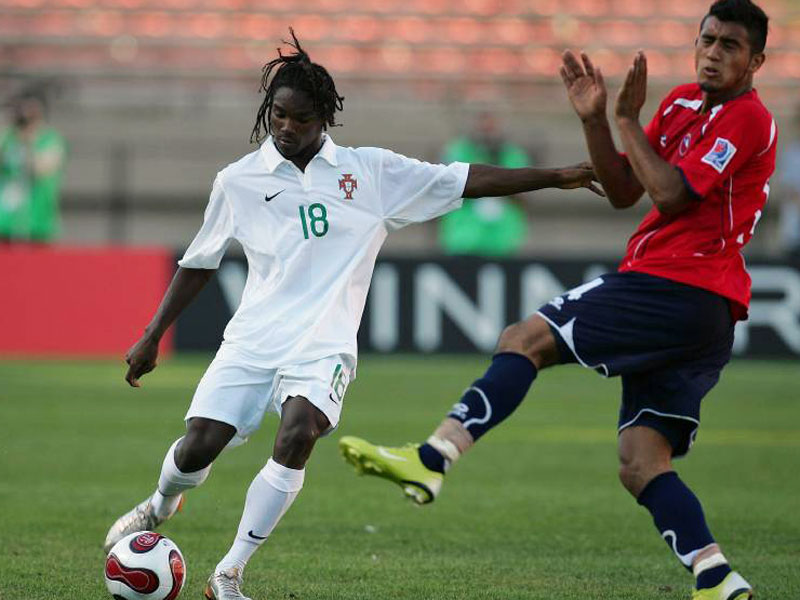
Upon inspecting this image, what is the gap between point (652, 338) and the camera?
5.01m

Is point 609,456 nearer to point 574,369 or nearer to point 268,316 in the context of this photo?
point 268,316

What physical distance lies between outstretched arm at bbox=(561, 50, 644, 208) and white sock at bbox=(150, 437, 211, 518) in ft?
6.27

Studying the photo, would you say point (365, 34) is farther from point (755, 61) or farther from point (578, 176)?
point (755, 61)

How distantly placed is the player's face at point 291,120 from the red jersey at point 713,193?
1.33 metres

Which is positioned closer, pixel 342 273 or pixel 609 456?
pixel 342 273

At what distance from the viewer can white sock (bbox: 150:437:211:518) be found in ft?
18.4

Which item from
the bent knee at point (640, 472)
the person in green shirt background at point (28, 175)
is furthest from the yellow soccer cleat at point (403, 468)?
the person in green shirt background at point (28, 175)

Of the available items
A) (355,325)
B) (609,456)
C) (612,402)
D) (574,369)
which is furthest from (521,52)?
(355,325)

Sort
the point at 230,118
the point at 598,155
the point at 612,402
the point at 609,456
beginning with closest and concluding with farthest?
the point at 598,155 < the point at 609,456 < the point at 612,402 < the point at 230,118

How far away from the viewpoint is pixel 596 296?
16.7 feet

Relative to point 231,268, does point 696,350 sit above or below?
above

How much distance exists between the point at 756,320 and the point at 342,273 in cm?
1147

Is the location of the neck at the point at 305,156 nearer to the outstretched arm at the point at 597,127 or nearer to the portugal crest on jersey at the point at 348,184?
the portugal crest on jersey at the point at 348,184

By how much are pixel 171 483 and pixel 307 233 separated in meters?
1.17
